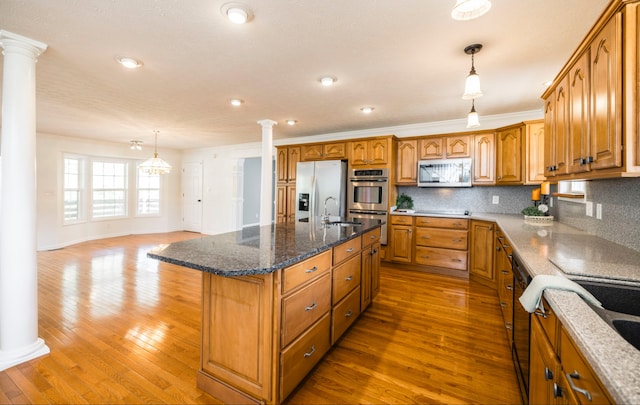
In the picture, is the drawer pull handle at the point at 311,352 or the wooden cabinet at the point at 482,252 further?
the wooden cabinet at the point at 482,252

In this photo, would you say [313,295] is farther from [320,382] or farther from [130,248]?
[130,248]

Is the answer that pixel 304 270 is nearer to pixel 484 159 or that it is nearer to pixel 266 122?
pixel 266 122

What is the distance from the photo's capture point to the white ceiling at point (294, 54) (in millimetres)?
1816

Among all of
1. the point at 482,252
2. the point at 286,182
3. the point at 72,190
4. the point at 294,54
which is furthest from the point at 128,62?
the point at 72,190

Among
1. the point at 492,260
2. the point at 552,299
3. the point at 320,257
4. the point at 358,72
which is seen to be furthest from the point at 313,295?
the point at 492,260

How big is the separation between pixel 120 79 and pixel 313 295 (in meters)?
3.09

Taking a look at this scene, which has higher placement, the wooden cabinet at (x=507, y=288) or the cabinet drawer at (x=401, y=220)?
the cabinet drawer at (x=401, y=220)

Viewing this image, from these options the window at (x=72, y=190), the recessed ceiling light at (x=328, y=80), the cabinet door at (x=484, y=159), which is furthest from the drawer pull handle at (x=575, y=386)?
the window at (x=72, y=190)

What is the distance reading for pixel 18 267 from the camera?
6.51ft

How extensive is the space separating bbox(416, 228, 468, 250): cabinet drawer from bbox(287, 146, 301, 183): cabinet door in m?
2.58

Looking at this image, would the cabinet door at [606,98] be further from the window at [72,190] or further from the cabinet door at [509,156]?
the window at [72,190]

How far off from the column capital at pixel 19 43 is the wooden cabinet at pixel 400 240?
4.37 m

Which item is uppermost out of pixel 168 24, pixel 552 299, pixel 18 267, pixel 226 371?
pixel 168 24

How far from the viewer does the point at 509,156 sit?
3.81 meters
